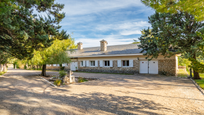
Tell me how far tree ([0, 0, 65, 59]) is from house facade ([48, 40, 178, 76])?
613cm

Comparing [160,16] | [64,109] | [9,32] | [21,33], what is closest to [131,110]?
[64,109]

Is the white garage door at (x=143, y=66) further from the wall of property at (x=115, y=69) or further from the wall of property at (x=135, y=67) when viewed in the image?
the wall of property at (x=115, y=69)

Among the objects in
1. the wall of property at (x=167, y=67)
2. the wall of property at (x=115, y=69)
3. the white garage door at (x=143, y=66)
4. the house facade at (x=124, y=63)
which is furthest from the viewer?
the wall of property at (x=115, y=69)

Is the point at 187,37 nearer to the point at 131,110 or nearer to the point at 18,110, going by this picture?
the point at 131,110

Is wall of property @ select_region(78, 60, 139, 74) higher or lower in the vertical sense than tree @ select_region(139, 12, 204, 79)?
lower

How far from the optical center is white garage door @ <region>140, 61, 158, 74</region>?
16219 millimetres

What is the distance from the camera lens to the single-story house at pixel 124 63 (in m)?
15.5

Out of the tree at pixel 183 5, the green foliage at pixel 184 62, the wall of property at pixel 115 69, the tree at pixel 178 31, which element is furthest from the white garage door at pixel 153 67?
the tree at pixel 183 5

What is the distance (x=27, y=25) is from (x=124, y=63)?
1385 centimetres

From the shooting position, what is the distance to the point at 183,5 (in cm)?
481

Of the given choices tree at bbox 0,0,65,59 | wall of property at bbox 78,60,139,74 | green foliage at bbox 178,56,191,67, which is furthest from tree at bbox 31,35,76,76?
green foliage at bbox 178,56,191,67

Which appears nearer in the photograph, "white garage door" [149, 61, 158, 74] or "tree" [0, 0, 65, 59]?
"tree" [0, 0, 65, 59]

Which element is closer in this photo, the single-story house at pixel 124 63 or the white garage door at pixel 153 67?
the single-story house at pixel 124 63

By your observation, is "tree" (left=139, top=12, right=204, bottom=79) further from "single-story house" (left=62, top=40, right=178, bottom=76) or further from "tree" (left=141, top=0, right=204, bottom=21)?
"tree" (left=141, top=0, right=204, bottom=21)
